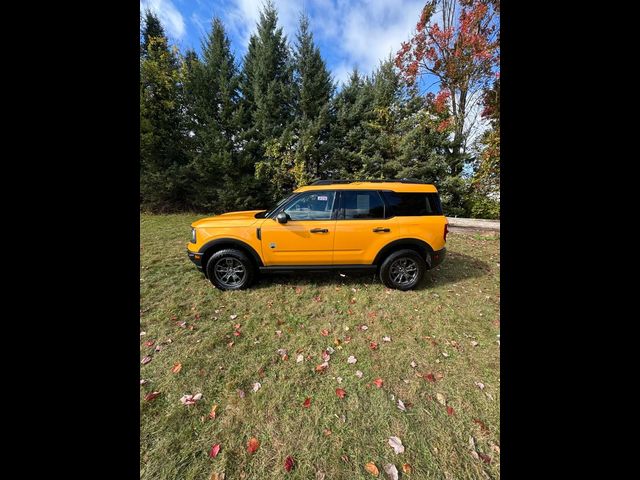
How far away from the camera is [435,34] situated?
31.4ft

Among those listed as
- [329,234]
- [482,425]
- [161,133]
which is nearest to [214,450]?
[482,425]

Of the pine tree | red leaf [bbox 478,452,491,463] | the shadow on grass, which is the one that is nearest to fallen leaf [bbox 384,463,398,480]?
red leaf [bbox 478,452,491,463]

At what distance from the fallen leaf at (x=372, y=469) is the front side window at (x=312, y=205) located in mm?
2854

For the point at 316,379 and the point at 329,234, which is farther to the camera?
the point at 329,234

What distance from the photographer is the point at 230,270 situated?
151 inches

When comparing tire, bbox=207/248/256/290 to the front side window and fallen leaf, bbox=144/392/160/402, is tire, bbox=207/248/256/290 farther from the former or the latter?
fallen leaf, bbox=144/392/160/402

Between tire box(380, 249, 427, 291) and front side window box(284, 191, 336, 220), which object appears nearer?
front side window box(284, 191, 336, 220)

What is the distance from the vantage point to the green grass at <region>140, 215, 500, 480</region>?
1566 mm

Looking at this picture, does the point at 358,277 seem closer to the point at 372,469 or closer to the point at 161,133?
the point at 372,469

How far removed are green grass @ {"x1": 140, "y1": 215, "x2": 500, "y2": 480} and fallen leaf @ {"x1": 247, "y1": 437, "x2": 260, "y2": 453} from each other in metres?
0.03

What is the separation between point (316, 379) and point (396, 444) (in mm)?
812

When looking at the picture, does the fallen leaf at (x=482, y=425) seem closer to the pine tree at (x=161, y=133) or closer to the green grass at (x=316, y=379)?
the green grass at (x=316, y=379)
